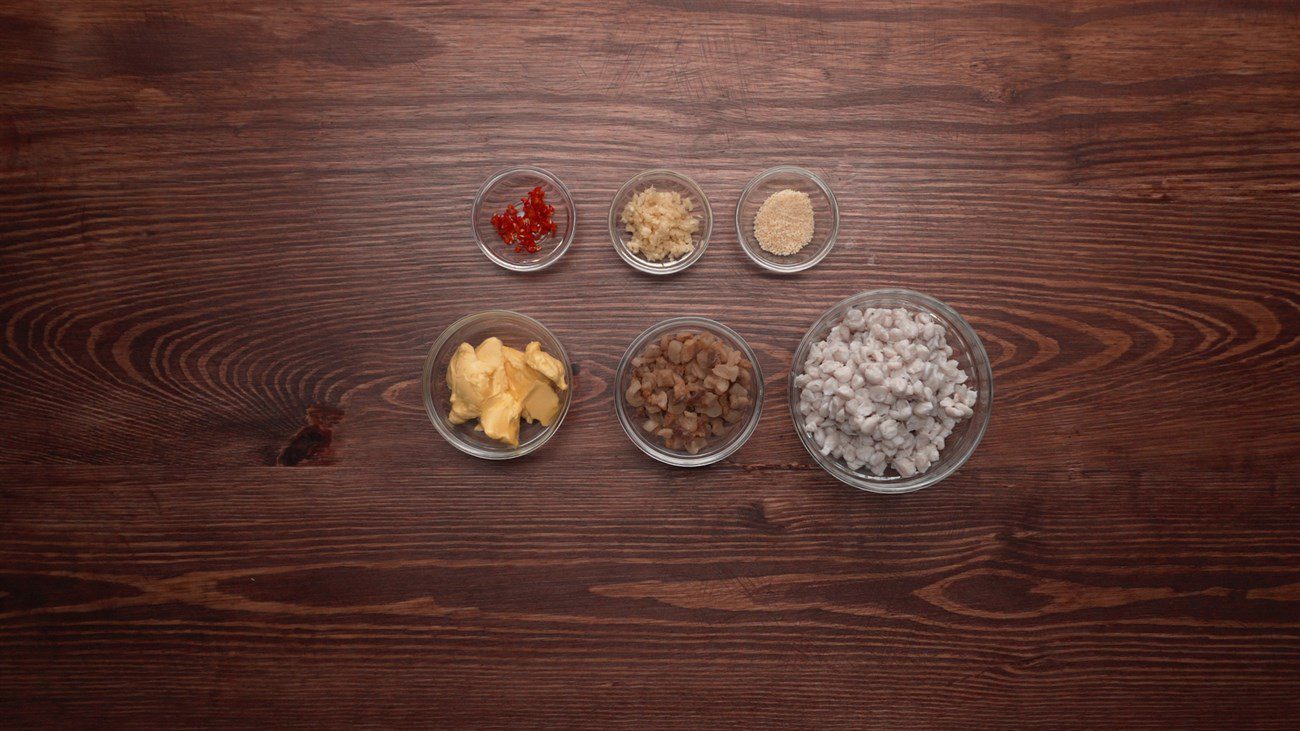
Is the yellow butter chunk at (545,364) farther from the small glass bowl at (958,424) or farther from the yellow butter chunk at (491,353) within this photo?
the small glass bowl at (958,424)

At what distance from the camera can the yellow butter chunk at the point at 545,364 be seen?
4.73 ft

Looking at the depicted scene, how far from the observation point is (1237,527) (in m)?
1.56

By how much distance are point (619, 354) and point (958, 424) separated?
2.61 feet

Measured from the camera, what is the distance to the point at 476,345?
5.17 feet

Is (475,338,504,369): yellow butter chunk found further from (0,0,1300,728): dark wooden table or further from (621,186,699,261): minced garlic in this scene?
(621,186,699,261): minced garlic

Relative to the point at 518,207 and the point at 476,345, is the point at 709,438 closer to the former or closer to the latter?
the point at 476,345

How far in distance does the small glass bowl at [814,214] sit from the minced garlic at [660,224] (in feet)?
0.40

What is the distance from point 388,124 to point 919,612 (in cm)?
171

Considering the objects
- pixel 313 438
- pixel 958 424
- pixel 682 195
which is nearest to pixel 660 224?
pixel 682 195

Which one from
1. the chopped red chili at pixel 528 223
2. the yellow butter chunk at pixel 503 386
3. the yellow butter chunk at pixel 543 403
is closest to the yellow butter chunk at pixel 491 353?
the yellow butter chunk at pixel 503 386

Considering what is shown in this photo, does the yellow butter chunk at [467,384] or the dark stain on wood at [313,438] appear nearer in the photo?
the yellow butter chunk at [467,384]

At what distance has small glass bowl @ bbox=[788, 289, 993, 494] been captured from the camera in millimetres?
1461

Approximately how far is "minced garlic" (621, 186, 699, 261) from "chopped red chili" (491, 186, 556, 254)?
183 mm

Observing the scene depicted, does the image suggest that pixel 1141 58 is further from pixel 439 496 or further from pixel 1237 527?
pixel 439 496
